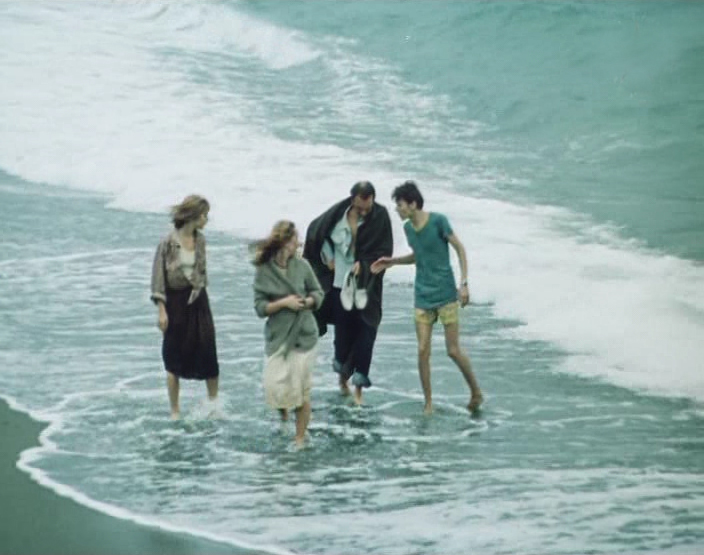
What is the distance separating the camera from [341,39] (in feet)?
84.4

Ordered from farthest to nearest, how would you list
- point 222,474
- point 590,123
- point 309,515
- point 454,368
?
1. point 590,123
2. point 454,368
3. point 222,474
4. point 309,515

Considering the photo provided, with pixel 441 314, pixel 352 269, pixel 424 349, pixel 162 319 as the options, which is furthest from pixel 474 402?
→ pixel 162 319

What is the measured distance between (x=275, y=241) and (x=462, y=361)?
4.71 feet

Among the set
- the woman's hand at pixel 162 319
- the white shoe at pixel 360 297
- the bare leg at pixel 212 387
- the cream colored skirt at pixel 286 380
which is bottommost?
the bare leg at pixel 212 387

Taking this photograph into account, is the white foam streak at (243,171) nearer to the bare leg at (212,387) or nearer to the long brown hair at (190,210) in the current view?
the bare leg at (212,387)

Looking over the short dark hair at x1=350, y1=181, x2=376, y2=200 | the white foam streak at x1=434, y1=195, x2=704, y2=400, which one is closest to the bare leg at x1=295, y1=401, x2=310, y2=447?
the short dark hair at x1=350, y1=181, x2=376, y2=200

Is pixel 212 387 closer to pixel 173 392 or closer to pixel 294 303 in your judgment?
pixel 173 392

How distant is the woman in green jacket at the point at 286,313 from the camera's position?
7.55 m

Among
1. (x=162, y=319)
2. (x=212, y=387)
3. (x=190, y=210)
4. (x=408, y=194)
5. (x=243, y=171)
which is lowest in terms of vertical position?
(x=212, y=387)

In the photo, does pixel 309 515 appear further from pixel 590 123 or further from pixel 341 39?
pixel 341 39

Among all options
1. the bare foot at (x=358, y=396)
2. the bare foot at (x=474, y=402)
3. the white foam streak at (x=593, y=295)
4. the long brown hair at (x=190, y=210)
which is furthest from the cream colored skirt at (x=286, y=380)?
the white foam streak at (x=593, y=295)

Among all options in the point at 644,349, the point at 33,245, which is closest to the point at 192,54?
the point at 33,245

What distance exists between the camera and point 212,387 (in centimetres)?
828

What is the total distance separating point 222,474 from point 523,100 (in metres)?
14.0
